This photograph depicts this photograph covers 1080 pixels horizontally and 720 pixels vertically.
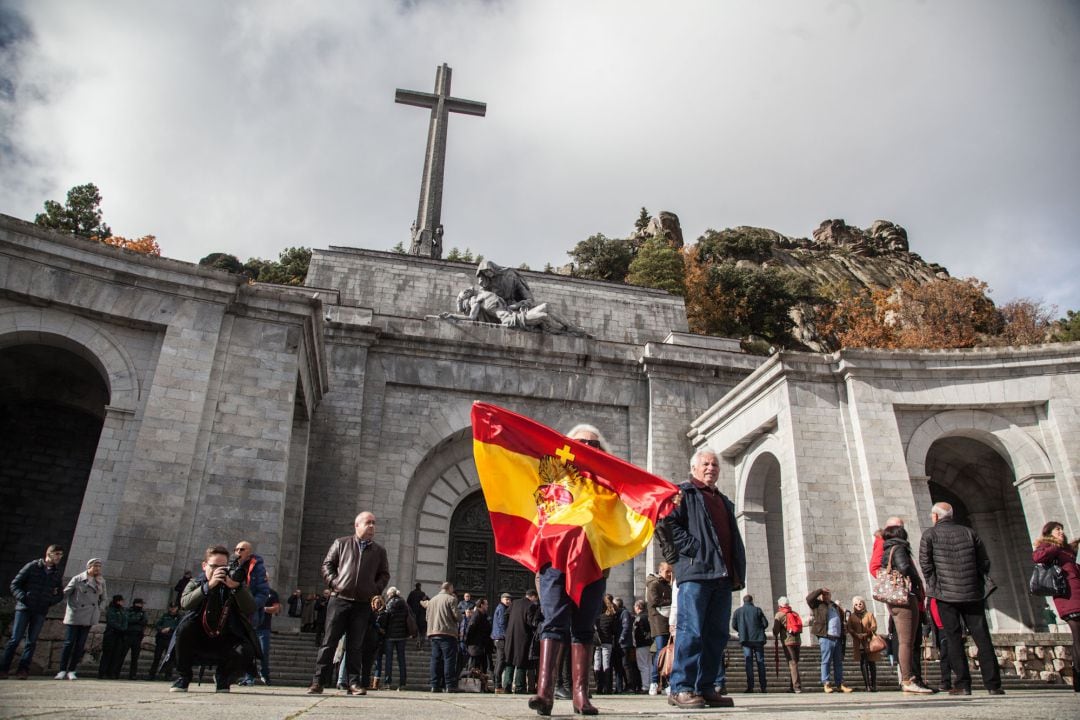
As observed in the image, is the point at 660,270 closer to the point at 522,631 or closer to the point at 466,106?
the point at 466,106

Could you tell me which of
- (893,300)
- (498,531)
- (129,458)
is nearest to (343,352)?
(129,458)

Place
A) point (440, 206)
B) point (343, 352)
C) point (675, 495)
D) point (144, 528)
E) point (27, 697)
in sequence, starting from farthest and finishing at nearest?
point (440, 206), point (343, 352), point (144, 528), point (675, 495), point (27, 697)

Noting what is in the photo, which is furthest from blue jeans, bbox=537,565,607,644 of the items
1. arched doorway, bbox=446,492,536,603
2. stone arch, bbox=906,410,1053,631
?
arched doorway, bbox=446,492,536,603

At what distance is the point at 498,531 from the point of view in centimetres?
589

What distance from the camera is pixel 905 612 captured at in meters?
7.88

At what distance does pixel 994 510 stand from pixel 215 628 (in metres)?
17.9

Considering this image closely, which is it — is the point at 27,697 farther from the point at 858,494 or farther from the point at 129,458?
the point at 858,494

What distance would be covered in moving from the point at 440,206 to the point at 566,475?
22628 mm

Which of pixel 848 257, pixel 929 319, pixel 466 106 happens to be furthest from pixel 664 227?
pixel 466 106

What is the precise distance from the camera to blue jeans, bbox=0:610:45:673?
30.0 feet

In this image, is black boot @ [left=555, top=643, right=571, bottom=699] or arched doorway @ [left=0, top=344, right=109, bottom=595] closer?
black boot @ [left=555, top=643, right=571, bottom=699]

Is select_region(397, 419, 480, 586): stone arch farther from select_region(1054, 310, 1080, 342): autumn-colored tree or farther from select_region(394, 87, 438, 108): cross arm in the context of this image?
select_region(1054, 310, 1080, 342): autumn-colored tree

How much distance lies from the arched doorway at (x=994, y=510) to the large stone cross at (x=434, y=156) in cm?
1641

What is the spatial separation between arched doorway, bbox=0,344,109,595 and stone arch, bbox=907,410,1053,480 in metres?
17.2
